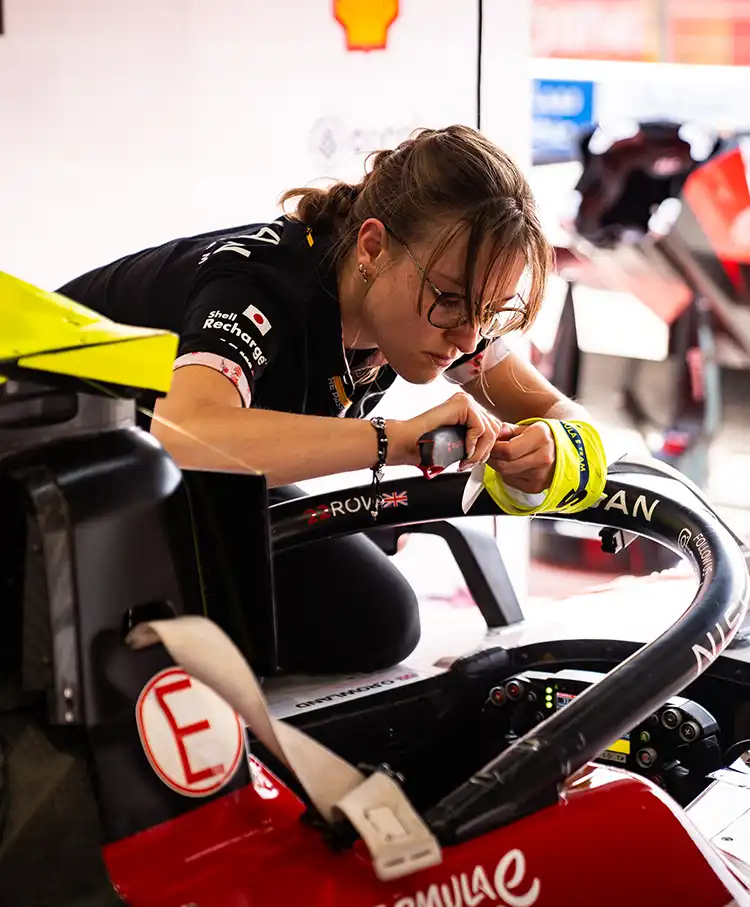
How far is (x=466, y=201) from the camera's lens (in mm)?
1278

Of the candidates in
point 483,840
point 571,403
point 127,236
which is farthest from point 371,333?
point 127,236

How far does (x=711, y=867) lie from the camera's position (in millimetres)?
889

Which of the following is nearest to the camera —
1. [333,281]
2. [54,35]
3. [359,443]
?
[359,443]

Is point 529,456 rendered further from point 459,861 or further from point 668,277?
point 668,277

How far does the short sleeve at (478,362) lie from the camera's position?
165 centimetres

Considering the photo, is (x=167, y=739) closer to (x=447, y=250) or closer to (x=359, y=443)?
(x=359, y=443)

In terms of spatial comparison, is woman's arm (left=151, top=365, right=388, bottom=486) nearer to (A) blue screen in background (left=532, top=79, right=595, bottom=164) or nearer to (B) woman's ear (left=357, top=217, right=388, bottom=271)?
(B) woman's ear (left=357, top=217, right=388, bottom=271)

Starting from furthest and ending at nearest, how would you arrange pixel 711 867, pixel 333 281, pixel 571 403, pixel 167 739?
pixel 571 403, pixel 333 281, pixel 711 867, pixel 167 739

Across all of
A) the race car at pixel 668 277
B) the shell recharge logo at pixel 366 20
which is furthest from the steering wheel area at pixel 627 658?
the race car at pixel 668 277

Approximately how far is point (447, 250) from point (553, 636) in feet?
1.88

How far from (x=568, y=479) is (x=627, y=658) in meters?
0.31

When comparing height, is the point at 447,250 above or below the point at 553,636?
above

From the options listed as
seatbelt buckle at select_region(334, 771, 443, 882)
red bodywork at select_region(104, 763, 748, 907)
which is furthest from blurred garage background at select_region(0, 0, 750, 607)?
seatbelt buckle at select_region(334, 771, 443, 882)

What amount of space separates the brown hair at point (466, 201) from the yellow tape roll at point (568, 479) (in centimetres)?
15
